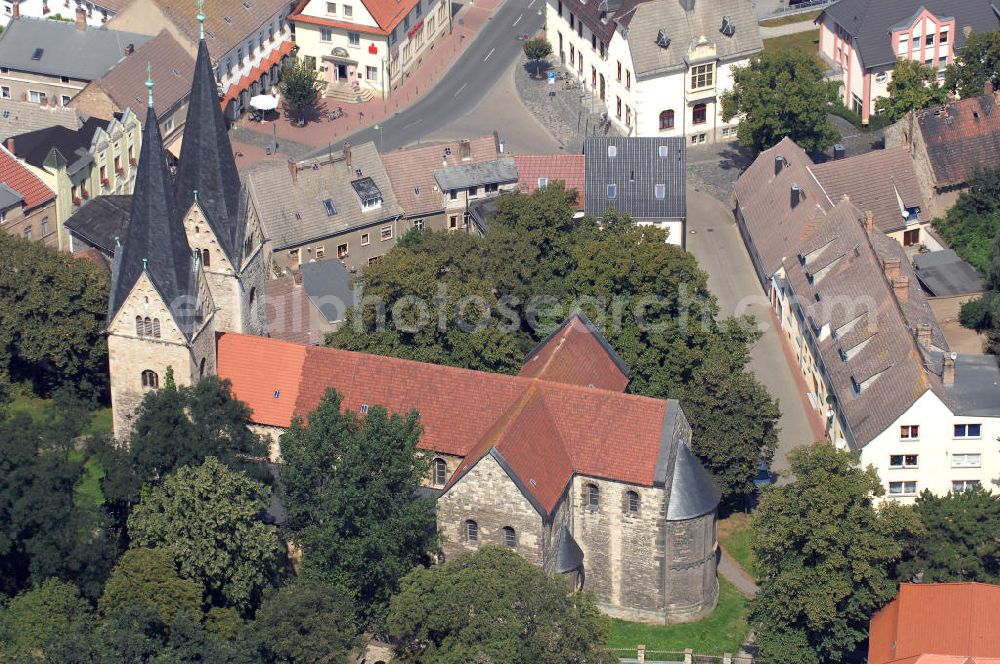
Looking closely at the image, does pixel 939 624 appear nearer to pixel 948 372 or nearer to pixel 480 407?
pixel 948 372

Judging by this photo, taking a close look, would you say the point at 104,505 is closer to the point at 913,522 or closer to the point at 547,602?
the point at 547,602

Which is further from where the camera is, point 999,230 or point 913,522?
point 999,230

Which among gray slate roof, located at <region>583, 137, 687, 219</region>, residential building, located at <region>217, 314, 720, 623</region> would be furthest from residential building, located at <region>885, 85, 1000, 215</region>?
residential building, located at <region>217, 314, 720, 623</region>

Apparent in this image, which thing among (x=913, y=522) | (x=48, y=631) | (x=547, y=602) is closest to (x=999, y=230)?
(x=913, y=522)

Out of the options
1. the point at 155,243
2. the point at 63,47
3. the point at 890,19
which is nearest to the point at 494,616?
the point at 155,243

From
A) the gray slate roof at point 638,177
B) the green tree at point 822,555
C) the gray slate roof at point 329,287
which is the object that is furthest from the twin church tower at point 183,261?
the gray slate roof at point 638,177

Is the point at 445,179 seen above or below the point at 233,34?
below

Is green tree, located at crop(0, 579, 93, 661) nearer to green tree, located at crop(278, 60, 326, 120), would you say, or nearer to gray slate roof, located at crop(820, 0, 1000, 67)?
green tree, located at crop(278, 60, 326, 120)
